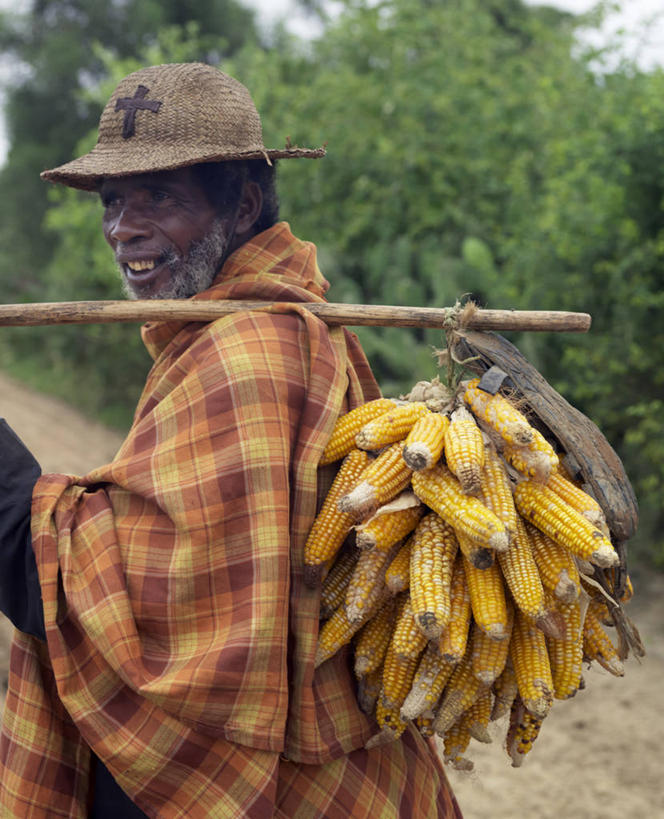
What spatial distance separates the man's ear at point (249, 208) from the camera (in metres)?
2.40

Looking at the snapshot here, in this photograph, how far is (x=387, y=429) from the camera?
6.19 feet

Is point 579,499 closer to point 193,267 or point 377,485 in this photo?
point 377,485

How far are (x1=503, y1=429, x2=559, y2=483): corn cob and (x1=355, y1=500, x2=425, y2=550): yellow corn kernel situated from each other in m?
0.23

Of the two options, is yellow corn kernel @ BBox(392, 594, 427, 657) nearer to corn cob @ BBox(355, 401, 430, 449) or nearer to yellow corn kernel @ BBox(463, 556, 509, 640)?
yellow corn kernel @ BBox(463, 556, 509, 640)

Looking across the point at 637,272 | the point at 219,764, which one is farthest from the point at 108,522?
the point at 637,272

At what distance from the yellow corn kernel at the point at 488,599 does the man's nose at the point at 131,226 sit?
1209 millimetres

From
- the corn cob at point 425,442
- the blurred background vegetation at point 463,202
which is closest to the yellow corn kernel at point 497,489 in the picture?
the corn cob at point 425,442

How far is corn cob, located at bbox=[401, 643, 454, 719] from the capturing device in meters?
1.83

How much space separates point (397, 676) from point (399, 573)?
246 mm

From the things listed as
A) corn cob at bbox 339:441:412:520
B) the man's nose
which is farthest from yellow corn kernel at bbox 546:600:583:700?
the man's nose

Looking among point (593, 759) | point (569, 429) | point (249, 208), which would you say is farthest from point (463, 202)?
point (569, 429)

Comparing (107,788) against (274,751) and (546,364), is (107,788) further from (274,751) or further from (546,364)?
(546,364)

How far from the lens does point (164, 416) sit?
Answer: 1.98 metres

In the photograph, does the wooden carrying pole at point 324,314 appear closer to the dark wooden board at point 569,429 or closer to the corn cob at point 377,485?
the dark wooden board at point 569,429
